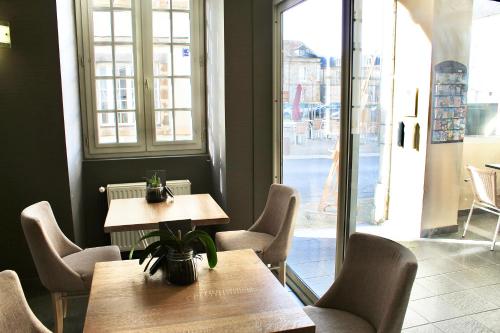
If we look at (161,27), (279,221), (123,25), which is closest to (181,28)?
(161,27)

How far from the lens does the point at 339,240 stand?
2.89 m

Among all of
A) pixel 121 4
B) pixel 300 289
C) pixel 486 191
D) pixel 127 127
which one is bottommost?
pixel 300 289

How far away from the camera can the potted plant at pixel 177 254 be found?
6.22ft

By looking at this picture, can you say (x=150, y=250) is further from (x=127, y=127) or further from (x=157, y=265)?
(x=127, y=127)

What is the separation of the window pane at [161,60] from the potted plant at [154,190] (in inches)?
56.4

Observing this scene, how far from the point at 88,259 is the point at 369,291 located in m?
1.88

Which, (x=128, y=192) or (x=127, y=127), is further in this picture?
(x=127, y=127)

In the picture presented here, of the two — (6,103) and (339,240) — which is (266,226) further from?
(6,103)

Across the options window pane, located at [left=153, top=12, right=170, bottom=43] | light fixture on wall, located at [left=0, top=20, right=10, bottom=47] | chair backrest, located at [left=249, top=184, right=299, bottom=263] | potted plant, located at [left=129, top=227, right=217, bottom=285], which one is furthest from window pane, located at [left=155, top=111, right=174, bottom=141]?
potted plant, located at [left=129, top=227, right=217, bottom=285]

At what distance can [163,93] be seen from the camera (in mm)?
4480

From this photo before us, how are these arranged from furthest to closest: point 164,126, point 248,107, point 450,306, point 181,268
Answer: point 164,126 < point 248,107 < point 450,306 < point 181,268

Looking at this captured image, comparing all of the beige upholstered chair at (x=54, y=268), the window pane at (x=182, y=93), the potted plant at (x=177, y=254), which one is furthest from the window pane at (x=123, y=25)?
the potted plant at (x=177, y=254)

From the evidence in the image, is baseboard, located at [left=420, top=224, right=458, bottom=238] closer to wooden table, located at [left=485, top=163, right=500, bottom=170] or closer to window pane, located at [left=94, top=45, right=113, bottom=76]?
wooden table, located at [left=485, top=163, right=500, bottom=170]

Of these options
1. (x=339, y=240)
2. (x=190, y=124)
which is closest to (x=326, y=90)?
(x=339, y=240)
